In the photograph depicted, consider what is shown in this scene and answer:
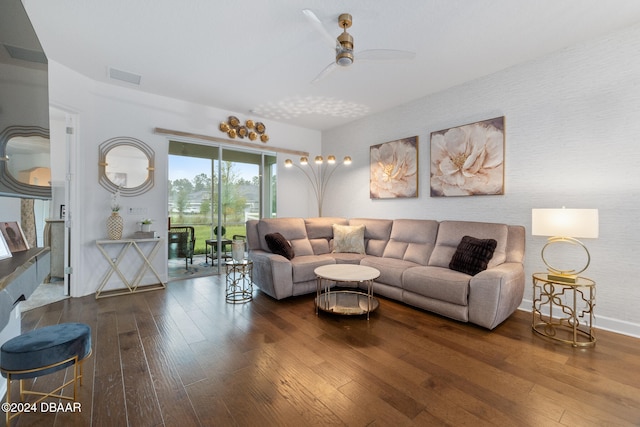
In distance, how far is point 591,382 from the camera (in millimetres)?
1766

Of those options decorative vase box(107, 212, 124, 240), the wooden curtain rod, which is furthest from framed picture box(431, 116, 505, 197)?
decorative vase box(107, 212, 124, 240)

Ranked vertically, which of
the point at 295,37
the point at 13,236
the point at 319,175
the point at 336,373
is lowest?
the point at 336,373

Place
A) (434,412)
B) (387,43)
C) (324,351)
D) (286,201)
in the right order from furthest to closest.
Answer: (286,201)
(387,43)
(324,351)
(434,412)

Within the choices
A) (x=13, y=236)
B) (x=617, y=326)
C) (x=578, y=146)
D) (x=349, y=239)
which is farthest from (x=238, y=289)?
(x=578, y=146)

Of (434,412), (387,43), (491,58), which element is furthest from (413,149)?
(434,412)

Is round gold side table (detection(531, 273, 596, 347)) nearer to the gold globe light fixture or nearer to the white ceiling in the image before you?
the white ceiling

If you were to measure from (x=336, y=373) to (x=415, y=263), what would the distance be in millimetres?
1989

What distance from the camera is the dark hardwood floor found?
4.87 ft

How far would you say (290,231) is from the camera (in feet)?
13.3

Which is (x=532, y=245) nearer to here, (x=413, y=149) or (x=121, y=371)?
(x=413, y=149)

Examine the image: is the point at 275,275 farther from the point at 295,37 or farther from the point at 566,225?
the point at 566,225

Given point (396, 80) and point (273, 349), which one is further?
point (396, 80)

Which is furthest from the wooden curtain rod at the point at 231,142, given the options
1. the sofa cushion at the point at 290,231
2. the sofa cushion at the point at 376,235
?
the sofa cushion at the point at 376,235

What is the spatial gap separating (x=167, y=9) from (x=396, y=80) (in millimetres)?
2572
